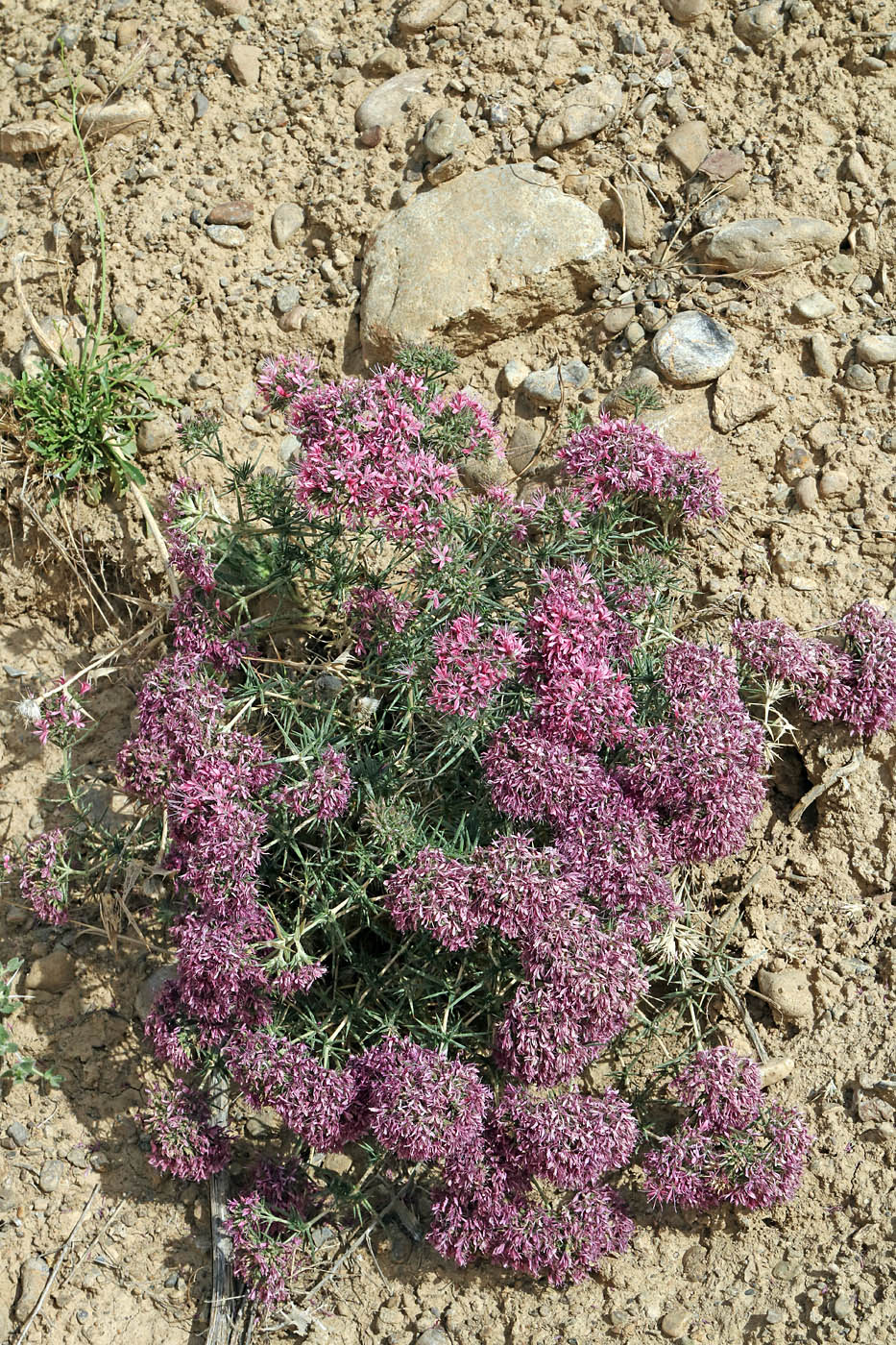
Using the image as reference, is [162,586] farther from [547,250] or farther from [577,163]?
[577,163]

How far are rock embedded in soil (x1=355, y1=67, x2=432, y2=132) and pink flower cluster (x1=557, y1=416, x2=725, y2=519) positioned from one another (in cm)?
236

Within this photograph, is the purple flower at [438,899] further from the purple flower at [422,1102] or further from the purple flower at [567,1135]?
the purple flower at [567,1135]

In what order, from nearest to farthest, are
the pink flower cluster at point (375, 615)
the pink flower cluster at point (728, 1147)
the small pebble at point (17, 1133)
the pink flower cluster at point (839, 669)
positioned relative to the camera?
the pink flower cluster at point (728, 1147) → the pink flower cluster at point (375, 615) → the pink flower cluster at point (839, 669) → the small pebble at point (17, 1133)

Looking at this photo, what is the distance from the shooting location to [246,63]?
596cm

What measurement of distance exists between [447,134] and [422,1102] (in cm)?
442

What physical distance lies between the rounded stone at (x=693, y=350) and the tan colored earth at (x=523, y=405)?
8 centimetres

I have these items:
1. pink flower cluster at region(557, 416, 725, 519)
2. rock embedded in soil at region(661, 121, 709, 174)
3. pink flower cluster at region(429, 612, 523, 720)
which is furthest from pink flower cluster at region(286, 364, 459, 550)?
rock embedded in soil at region(661, 121, 709, 174)

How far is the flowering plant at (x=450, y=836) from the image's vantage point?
11.8ft

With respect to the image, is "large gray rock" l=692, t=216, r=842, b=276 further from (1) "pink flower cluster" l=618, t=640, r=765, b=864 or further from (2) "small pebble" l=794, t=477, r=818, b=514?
(1) "pink flower cluster" l=618, t=640, r=765, b=864

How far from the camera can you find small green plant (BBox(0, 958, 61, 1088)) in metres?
4.26

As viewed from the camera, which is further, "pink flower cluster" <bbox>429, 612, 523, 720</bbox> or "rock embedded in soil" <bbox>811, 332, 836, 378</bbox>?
"rock embedded in soil" <bbox>811, 332, 836, 378</bbox>

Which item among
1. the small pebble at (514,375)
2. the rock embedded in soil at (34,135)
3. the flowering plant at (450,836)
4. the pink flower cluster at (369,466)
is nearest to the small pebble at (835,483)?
the flowering plant at (450,836)

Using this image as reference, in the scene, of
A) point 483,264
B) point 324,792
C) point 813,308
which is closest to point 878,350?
point 813,308

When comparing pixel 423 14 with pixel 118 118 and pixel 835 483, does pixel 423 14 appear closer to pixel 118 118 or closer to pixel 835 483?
pixel 118 118
